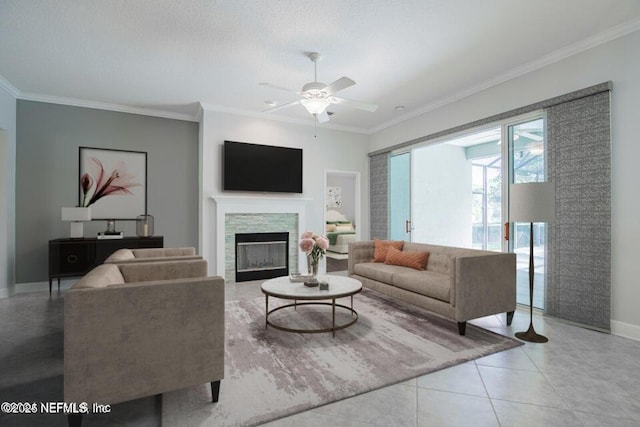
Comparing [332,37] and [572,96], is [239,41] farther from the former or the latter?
[572,96]

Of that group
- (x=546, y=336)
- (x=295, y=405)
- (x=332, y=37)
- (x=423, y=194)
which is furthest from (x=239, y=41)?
(x=423, y=194)

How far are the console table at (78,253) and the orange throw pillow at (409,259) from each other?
3665 millimetres

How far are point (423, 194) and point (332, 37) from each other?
4705 millimetres

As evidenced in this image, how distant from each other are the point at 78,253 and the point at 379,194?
4916 millimetres

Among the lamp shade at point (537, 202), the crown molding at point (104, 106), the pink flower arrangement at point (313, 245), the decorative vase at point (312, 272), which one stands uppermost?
the crown molding at point (104, 106)

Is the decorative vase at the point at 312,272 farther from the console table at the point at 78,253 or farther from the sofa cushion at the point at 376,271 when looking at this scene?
the console table at the point at 78,253

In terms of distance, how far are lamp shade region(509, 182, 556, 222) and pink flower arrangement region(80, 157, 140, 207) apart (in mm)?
5289

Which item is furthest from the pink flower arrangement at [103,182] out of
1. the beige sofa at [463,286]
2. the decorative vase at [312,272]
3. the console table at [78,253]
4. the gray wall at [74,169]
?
the beige sofa at [463,286]

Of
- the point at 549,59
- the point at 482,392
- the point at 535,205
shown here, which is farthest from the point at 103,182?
the point at 549,59

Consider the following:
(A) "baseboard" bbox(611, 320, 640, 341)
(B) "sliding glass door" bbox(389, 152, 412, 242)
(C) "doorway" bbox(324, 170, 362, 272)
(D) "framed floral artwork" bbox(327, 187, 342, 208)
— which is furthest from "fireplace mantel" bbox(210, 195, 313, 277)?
(D) "framed floral artwork" bbox(327, 187, 342, 208)

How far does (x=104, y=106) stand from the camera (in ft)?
16.1

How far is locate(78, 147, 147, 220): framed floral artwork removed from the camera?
16.0ft

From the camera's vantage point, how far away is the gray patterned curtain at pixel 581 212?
3043mm

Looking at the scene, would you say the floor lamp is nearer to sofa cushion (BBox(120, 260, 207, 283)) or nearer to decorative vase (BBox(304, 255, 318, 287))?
decorative vase (BBox(304, 255, 318, 287))
